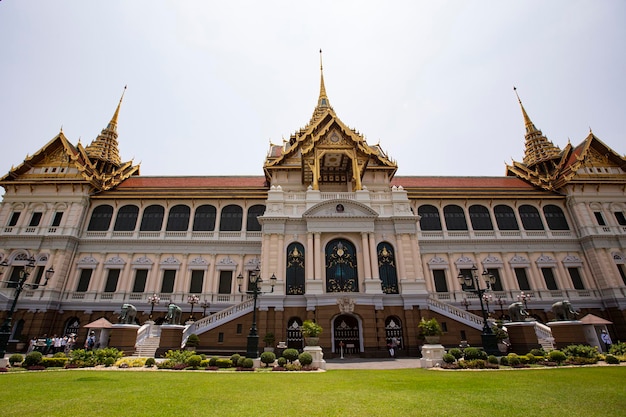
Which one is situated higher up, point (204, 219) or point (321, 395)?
point (204, 219)

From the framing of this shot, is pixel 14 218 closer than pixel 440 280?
No

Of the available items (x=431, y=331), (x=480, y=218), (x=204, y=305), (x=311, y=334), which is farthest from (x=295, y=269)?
(x=480, y=218)

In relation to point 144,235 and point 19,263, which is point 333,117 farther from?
point 19,263

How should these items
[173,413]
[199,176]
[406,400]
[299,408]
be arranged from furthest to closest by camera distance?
[199,176] → [406,400] → [299,408] → [173,413]

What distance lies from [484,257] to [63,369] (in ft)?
91.6

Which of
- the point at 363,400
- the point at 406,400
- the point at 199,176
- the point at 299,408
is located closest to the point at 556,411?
the point at 406,400

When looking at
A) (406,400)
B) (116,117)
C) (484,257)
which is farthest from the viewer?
(116,117)

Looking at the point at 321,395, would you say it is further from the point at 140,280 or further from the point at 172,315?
the point at 140,280

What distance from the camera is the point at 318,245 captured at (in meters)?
21.7

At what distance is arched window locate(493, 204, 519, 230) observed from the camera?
2811 centimetres

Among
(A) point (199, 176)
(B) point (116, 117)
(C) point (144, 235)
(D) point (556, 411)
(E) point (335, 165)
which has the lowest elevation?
(D) point (556, 411)

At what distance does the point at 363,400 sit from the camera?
6832 mm

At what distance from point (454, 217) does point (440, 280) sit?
5.97 m

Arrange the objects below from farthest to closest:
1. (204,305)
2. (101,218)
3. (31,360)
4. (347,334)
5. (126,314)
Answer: (101,218) < (204,305) < (347,334) < (126,314) < (31,360)
